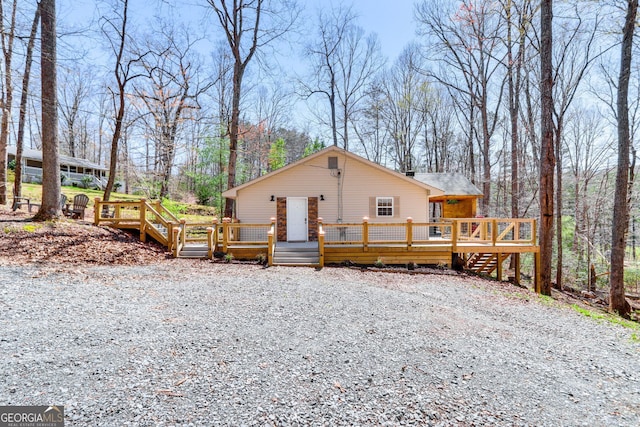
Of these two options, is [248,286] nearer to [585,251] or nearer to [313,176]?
[313,176]

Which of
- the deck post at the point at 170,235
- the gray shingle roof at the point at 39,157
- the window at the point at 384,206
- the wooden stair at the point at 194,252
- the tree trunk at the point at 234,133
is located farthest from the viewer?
the gray shingle roof at the point at 39,157

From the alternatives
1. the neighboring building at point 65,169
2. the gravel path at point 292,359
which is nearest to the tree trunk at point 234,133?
the gravel path at point 292,359

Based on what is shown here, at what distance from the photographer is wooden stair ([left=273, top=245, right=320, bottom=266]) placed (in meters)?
9.07

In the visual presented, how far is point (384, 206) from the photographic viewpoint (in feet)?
39.2

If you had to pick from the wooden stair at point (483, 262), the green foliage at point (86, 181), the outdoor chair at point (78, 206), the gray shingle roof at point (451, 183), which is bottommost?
the wooden stair at point (483, 262)

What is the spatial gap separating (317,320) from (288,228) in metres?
7.58

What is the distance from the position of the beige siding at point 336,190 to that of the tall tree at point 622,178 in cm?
548

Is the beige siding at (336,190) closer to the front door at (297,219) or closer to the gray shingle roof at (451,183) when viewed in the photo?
the front door at (297,219)

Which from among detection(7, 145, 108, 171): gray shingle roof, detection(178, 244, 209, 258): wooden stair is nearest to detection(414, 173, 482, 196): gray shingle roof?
detection(178, 244, 209, 258): wooden stair

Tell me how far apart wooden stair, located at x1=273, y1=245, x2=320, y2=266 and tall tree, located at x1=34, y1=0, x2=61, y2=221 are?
669cm

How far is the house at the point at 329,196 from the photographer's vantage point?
11859mm

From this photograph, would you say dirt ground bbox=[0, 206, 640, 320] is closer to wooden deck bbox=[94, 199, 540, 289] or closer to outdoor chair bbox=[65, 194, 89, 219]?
wooden deck bbox=[94, 199, 540, 289]

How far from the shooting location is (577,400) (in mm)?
2902

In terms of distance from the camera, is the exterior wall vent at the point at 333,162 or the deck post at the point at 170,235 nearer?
the deck post at the point at 170,235
